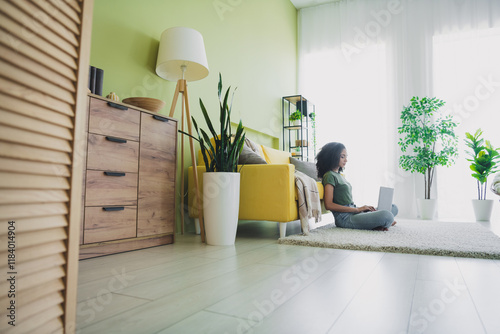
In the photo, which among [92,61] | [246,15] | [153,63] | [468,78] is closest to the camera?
[92,61]

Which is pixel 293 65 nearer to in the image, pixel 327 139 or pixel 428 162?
pixel 327 139

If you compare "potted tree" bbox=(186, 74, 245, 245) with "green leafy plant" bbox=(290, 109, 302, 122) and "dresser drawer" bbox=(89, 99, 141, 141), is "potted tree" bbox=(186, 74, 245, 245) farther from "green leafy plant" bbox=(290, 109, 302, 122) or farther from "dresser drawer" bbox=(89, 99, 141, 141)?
"green leafy plant" bbox=(290, 109, 302, 122)

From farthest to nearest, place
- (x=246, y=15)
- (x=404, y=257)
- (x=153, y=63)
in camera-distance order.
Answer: (x=246, y=15) → (x=153, y=63) → (x=404, y=257)

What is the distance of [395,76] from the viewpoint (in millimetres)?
5254

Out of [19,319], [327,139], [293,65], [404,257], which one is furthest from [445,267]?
[293,65]

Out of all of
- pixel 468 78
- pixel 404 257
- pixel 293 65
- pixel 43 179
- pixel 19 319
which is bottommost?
pixel 404 257

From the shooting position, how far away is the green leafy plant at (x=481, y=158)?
428 centimetres

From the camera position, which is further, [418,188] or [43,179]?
[418,188]

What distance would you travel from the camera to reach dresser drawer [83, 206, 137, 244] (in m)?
1.74

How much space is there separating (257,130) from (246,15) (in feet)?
4.67

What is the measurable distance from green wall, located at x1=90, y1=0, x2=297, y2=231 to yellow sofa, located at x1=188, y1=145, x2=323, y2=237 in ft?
2.22

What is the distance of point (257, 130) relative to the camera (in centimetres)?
442

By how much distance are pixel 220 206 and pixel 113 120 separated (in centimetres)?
Answer: 83

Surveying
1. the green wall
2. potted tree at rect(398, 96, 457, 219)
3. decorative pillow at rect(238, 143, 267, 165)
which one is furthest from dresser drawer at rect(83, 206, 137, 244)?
potted tree at rect(398, 96, 457, 219)
